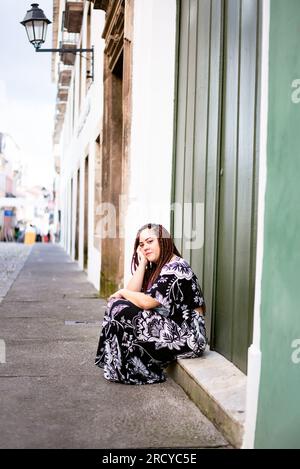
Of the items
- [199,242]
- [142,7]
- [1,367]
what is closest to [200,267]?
[199,242]

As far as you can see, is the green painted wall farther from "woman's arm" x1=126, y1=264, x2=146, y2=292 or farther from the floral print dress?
"woman's arm" x1=126, y1=264, x2=146, y2=292

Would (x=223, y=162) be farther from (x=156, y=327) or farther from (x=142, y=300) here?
(x=156, y=327)

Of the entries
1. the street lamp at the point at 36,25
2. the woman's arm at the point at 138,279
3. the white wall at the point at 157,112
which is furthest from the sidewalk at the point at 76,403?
the street lamp at the point at 36,25

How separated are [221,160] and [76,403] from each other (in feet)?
7.22

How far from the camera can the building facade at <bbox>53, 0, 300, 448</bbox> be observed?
117 inches

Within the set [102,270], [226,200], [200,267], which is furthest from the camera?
[102,270]

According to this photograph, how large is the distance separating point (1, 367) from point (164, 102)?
3374mm

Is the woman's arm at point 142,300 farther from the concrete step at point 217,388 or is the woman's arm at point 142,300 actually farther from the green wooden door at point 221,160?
the green wooden door at point 221,160

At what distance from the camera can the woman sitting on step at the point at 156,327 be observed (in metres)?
4.55

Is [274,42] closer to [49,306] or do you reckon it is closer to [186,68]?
[186,68]

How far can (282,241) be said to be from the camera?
2.96 meters

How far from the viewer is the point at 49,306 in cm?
880

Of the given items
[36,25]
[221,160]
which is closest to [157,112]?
[221,160]
